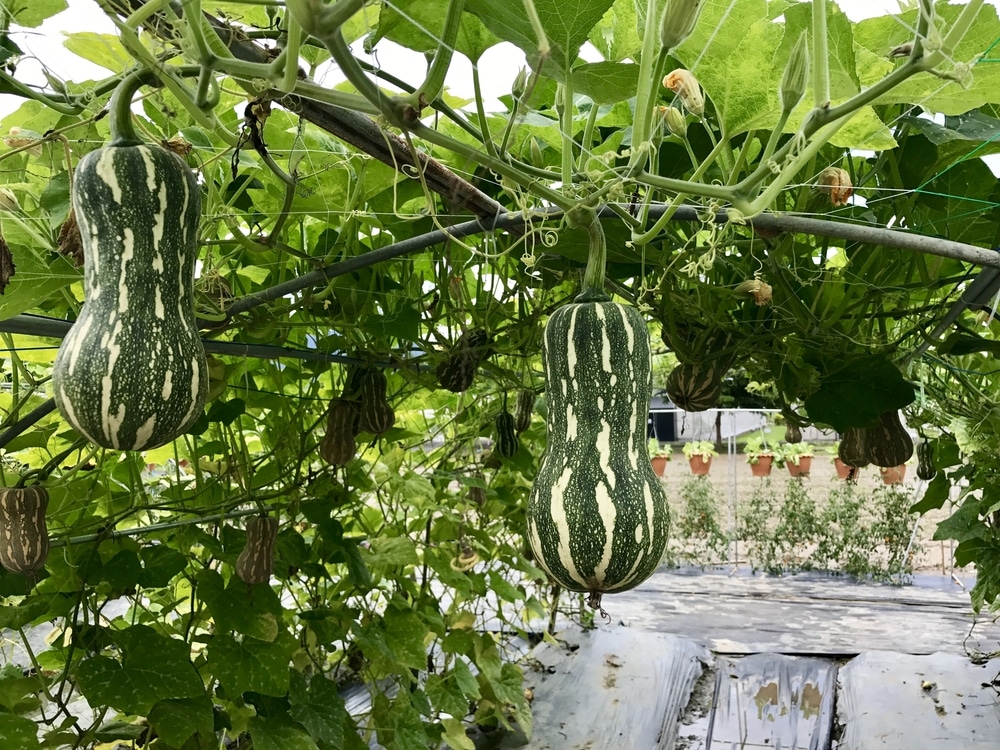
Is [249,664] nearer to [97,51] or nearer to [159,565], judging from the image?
[159,565]

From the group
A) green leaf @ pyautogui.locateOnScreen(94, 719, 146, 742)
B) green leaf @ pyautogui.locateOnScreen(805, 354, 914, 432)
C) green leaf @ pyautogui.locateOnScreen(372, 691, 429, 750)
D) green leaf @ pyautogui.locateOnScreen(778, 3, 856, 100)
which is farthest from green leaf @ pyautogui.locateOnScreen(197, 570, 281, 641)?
green leaf @ pyautogui.locateOnScreen(778, 3, 856, 100)

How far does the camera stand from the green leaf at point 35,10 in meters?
0.84

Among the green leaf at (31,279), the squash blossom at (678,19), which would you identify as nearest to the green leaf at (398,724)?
the green leaf at (31,279)

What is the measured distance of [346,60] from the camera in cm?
43

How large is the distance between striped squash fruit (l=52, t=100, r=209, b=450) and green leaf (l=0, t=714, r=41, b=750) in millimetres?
945

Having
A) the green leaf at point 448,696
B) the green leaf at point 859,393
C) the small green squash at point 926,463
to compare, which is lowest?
the green leaf at point 448,696

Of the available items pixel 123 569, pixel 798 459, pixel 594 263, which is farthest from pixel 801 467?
pixel 594 263

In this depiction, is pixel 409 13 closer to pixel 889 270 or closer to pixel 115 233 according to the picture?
pixel 115 233

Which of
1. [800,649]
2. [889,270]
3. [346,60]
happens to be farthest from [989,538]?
[346,60]

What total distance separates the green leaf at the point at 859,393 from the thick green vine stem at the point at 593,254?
96cm

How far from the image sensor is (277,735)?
1.58m

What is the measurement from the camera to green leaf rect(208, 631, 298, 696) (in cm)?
150

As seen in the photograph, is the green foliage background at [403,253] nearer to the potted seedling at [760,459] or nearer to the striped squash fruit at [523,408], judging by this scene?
the striped squash fruit at [523,408]

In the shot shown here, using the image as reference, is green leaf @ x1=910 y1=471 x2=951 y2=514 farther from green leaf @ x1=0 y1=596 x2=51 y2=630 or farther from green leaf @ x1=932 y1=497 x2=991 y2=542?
green leaf @ x1=0 y1=596 x2=51 y2=630
